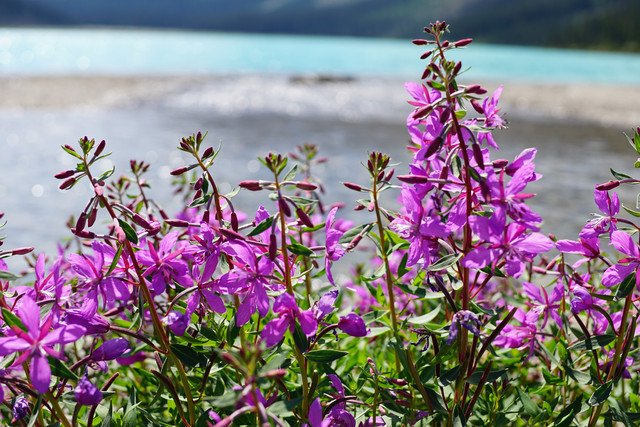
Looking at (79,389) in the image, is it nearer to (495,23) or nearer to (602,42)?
(602,42)

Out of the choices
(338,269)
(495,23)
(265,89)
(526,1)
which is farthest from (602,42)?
(338,269)

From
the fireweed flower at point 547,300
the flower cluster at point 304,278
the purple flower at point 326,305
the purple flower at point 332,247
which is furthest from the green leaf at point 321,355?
the fireweed flower at point 547,300

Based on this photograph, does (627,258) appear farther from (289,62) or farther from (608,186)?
(289,62)

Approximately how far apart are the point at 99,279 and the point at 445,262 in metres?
0.90

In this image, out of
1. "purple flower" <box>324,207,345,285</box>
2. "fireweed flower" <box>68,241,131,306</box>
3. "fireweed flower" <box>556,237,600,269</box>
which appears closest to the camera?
"fireweed flower" <box>68,241,131,306</box>

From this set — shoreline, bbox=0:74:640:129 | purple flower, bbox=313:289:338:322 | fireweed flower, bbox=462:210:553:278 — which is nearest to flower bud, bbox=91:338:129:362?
purple flower, bbox=313:289:338:322

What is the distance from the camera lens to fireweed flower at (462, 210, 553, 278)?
4.99 feet

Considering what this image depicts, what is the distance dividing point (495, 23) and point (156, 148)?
14476 centimetres

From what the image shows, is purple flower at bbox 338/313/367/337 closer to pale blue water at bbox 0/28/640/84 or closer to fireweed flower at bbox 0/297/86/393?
fireweed flower at bbox 0/297/86/393

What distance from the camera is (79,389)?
156 cm

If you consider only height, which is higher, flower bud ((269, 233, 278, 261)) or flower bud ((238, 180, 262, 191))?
flower bud ((238, 180, 262, 191))

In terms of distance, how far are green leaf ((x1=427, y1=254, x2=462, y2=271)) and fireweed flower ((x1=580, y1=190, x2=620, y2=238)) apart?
0.48 meters

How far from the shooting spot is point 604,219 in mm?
1790

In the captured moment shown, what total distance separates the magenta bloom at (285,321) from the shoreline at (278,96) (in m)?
23.5
